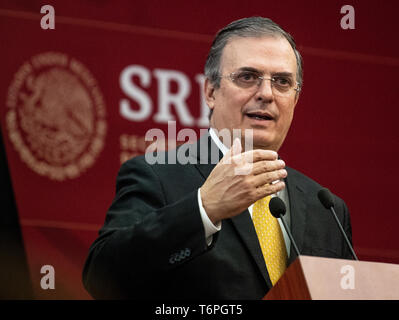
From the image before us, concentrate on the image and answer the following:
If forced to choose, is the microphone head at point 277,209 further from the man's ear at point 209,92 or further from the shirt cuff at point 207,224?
the man's ear at point 209,92

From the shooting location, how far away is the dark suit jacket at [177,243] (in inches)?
67.6

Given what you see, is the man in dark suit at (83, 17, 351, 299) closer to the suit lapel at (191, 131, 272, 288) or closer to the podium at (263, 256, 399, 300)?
the suit lapel at (191, 131, 272, 288)

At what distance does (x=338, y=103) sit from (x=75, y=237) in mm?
1657

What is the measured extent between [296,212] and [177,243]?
570 millimetres

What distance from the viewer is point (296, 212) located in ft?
7.03

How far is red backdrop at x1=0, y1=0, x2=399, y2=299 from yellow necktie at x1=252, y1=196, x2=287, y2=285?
124cm

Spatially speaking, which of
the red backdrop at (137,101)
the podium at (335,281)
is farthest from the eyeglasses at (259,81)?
the red backdrop at (137,101)

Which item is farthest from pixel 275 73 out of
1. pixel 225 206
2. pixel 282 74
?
pixel 225 206

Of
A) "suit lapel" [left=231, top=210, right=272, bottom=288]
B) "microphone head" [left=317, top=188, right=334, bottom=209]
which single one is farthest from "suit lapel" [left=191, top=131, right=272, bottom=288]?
"microphone head" [left=317, top=188, right=334, bottom=209]

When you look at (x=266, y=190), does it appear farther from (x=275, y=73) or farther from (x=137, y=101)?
(x=137, y=101)

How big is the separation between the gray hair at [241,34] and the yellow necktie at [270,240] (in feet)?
1.62

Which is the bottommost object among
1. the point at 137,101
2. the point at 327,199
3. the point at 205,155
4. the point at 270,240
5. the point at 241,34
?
the point at 270,240

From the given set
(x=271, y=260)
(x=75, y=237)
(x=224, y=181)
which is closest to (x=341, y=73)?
(x=75, y=237)

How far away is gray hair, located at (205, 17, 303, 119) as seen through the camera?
2305 mm
